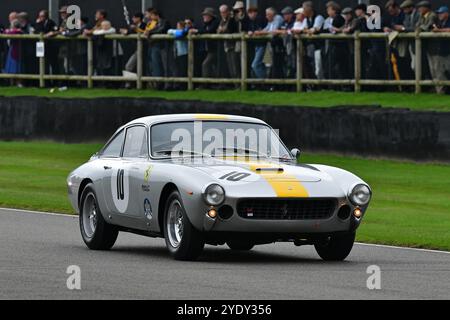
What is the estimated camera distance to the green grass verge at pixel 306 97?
27.0m

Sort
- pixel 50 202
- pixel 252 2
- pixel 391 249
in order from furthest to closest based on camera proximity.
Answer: pixel 252 2 < pixel 50 202 < pixel 391 249

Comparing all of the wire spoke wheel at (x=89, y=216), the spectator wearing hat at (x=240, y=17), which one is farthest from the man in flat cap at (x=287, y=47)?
the wire spoke wheel at (x=89, y=216)

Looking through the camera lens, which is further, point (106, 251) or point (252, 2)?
point (252, 2)

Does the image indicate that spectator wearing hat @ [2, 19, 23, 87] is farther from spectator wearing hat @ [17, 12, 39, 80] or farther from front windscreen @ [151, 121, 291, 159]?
front windscreen @ [151, 121, 291, 159]

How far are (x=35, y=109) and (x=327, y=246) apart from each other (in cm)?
1750

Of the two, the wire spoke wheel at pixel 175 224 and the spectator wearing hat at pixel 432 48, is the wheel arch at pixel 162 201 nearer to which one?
the wire spoke wheel at pixel 175 224

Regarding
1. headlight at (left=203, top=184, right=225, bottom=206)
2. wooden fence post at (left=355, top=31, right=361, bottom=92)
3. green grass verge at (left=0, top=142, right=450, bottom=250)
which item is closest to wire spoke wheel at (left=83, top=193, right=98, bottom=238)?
headlight at (left=203, top=184, right=225, bottom=206)

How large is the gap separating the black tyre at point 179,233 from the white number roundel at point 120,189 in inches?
34.3

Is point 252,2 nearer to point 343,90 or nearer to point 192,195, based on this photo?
point 343,90

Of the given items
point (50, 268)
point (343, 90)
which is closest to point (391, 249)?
point (50, 268)

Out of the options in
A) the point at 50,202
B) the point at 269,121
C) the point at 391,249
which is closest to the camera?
the point at 391,249

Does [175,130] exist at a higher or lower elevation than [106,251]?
higher

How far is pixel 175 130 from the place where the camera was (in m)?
15.1

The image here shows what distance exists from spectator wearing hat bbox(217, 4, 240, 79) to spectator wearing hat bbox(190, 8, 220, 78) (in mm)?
186
